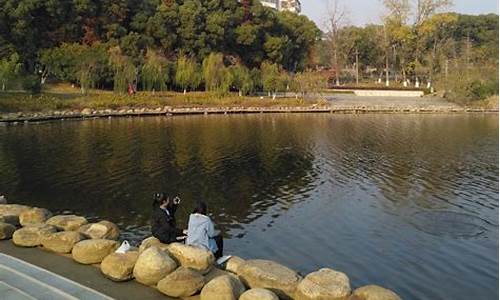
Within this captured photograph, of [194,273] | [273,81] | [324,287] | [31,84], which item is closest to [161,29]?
[273,81]

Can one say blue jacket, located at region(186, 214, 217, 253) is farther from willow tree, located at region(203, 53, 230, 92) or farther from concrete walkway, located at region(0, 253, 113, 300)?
willow tree, located at region(203, 53, 230, 92)

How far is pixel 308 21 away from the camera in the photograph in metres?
75.2

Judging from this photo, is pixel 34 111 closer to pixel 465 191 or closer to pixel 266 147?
pixel 266 147

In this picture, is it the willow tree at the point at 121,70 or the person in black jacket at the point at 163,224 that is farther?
the willow tree at the point at 121,70

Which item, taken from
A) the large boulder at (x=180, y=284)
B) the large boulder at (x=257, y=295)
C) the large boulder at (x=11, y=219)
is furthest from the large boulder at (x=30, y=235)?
the large boulder at (x=257, y=295)

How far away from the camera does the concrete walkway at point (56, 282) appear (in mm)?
7172

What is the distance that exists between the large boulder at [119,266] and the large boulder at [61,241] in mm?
1279

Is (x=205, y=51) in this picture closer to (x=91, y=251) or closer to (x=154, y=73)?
(x=154, y=73)

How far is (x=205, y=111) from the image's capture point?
47.7 metres

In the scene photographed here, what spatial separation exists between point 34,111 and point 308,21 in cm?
4506

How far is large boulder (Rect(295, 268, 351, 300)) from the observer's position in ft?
23.6

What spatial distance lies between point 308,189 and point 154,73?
1489 inches

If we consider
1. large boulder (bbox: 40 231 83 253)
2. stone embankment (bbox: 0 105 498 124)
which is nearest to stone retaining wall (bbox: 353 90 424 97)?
stone embankment (bbox: 0 105 498 124)

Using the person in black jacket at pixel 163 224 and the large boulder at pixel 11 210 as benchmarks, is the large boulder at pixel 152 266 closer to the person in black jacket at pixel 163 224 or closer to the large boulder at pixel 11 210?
the person in black jacket at pixel 163 224
